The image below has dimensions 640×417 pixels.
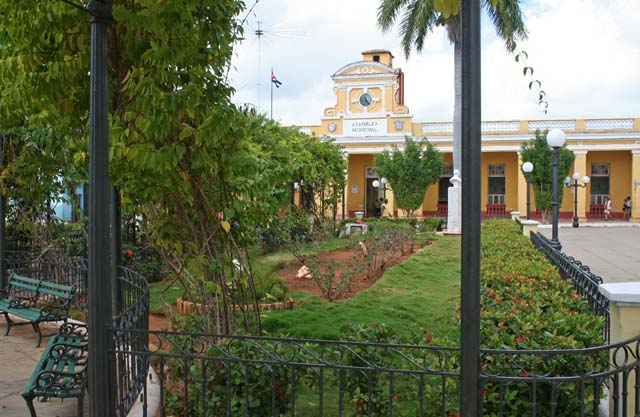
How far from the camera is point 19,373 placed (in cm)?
561

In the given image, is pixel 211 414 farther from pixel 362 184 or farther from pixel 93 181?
pixel 362 184

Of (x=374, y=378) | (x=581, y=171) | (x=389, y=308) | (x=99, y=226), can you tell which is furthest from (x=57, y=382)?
(x=581, y=171)

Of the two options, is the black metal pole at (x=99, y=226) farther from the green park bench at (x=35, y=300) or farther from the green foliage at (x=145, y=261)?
the green foliage at (x=145, y=261)

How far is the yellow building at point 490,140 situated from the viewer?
32.9 meters

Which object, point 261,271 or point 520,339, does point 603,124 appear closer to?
point 261,271

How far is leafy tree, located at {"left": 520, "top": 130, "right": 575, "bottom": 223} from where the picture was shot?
30.5 metres

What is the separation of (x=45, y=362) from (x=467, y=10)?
361cm

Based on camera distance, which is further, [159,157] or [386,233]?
[386,233]

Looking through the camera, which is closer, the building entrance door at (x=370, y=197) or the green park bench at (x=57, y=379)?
the green park bench at (x=57, y=379)

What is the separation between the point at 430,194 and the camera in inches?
1478

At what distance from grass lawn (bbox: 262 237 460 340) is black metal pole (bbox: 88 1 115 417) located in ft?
6.83

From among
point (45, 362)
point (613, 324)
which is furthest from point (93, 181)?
point (613, 324)

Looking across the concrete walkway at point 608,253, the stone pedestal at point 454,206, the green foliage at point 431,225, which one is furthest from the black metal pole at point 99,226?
the green foliage at point 431,225

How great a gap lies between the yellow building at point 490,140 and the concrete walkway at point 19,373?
1123 inches
